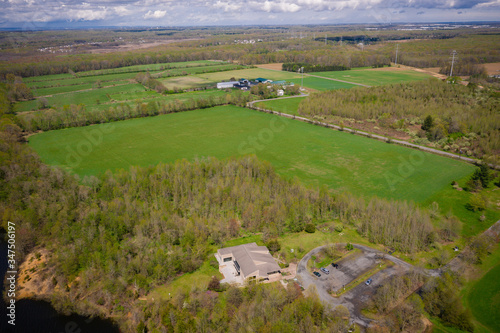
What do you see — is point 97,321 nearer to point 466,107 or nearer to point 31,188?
point 31,188

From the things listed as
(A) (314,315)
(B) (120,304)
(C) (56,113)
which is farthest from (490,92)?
(C) (56,113)

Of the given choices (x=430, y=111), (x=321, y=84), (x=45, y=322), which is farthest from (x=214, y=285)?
(x=321, y=84)

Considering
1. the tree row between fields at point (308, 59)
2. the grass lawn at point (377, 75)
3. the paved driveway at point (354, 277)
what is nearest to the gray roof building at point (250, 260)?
the paved driveway at point (354, 277)

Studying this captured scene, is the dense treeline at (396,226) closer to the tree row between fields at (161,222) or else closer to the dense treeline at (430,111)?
the tree row between fields at (161,222)

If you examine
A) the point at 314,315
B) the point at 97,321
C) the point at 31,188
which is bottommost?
the point at 97,321

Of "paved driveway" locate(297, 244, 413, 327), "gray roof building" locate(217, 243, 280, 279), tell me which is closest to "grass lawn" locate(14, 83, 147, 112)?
"gray roof building" locate(217, 243, 280, 279)

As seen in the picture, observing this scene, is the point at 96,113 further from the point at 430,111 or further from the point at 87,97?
the point at 430,111
